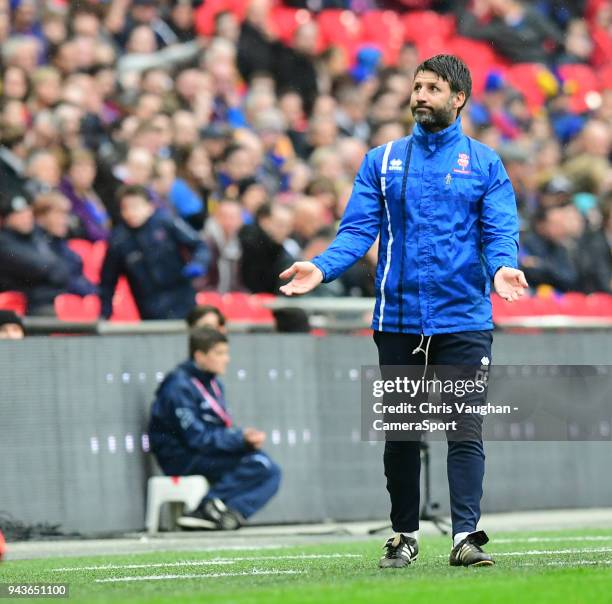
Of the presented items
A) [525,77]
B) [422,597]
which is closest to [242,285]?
[422,597]

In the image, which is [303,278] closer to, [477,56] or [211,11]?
[211,11]

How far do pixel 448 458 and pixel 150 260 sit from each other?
634 centimetres

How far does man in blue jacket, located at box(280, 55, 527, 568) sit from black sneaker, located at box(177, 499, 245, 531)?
14.1ft

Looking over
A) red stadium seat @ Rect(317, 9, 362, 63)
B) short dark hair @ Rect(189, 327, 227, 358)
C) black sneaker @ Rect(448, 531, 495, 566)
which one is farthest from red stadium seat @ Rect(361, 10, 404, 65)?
black sneaker @ Rect(448, 531, 495, 566)

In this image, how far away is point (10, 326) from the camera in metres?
11.8

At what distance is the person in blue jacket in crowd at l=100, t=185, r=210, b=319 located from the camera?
13.8 m

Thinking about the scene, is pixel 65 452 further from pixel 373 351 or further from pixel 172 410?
pixel 373 351

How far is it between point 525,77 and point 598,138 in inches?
120

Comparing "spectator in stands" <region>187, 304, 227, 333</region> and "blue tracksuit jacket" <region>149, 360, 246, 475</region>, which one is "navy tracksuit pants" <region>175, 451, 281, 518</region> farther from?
"spectator in stands" <region>187, 304, 227, 333</region>

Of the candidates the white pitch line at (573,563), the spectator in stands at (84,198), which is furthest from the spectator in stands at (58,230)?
the white pitch line at (573,563)

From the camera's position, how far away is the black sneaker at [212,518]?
12.2 meters

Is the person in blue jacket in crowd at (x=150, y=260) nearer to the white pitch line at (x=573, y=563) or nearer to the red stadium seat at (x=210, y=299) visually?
the red stadium seat at (x=210, y=299)

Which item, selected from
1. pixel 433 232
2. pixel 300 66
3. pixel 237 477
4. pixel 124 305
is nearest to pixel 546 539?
pixel 237 477

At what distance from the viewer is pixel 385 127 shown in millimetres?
19594
